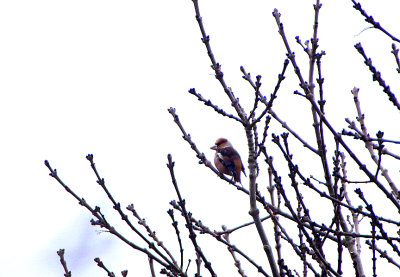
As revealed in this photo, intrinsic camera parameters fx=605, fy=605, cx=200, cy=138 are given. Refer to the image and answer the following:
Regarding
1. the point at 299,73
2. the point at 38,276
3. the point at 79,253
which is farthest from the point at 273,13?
the point at 38,276

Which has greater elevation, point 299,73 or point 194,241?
point 299,73

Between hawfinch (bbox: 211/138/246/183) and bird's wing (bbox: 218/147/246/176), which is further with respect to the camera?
bird's wing (bbox: 218/147/246/176)

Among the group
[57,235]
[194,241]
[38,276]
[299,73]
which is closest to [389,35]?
[299,73]

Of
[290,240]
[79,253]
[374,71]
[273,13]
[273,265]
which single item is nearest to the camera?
[273,265]

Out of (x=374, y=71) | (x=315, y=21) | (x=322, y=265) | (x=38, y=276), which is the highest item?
(x=38, y=276)

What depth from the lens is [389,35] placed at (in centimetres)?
367

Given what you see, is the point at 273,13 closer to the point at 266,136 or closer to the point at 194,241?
the point at 266,136

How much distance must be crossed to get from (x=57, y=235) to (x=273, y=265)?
60.4 meters

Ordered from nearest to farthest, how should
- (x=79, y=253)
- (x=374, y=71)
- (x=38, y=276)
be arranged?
(x=374, y=71) < (x=79, y=253) < (x=38, y=276)

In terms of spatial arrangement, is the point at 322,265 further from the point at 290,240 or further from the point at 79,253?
the point at 79,253

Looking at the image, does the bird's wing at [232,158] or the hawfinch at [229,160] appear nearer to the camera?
the hawfinch at [229,160]

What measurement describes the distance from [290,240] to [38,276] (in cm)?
7001

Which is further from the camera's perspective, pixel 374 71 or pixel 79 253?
pixel 79 253

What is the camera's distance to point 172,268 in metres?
3.62
